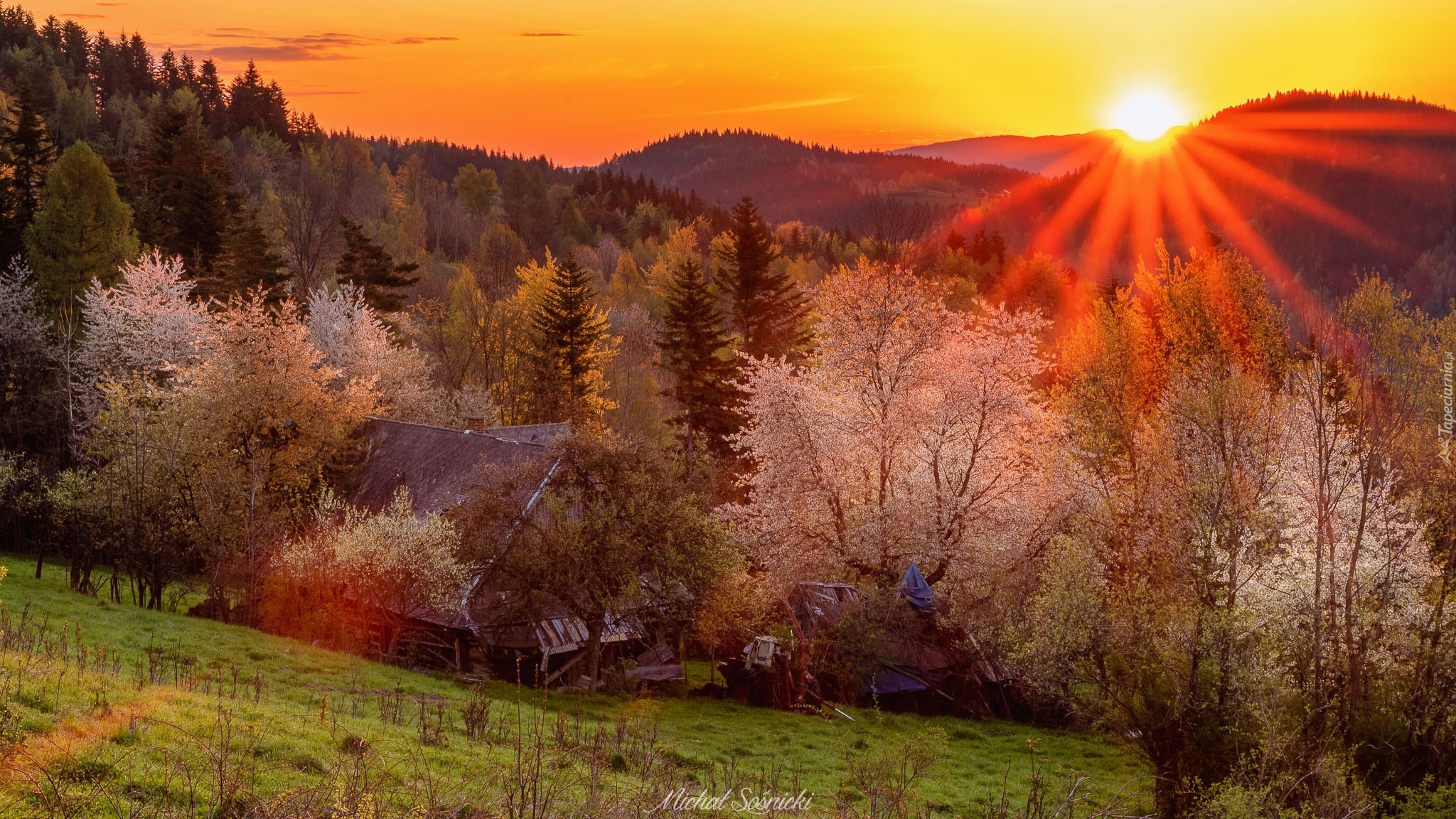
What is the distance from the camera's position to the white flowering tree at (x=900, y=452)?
3278 cm

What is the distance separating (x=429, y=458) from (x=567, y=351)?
594 inches

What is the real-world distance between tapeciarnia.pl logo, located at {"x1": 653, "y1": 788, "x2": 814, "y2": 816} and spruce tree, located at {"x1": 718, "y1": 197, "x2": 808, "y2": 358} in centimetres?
4069

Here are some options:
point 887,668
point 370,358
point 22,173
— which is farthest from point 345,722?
point 22,173

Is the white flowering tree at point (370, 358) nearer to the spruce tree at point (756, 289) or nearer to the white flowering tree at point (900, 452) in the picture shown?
the spruce tree at point (756, 289)

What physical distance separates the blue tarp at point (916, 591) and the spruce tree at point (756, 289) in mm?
25365

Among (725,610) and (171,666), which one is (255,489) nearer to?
(171,666)

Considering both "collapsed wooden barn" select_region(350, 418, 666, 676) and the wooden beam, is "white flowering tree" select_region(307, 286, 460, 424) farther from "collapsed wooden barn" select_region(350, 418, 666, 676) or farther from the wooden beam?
the wooden beam

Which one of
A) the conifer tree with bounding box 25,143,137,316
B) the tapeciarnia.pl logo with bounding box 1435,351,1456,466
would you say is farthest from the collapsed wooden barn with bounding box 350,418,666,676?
the conifer tree with bounding box 25,143,137,316

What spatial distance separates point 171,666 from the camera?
20.8 m

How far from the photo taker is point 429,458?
38.3m

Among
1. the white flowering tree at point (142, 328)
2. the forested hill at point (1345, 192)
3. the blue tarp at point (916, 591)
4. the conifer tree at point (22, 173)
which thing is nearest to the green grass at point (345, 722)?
the blue tarp at point (916, 591)

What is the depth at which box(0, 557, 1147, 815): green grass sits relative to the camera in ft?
42.1

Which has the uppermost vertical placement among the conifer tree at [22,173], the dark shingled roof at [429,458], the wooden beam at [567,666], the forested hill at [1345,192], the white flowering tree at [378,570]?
the forested hill at [1345,192]

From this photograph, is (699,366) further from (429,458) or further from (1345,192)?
(1345,192)
